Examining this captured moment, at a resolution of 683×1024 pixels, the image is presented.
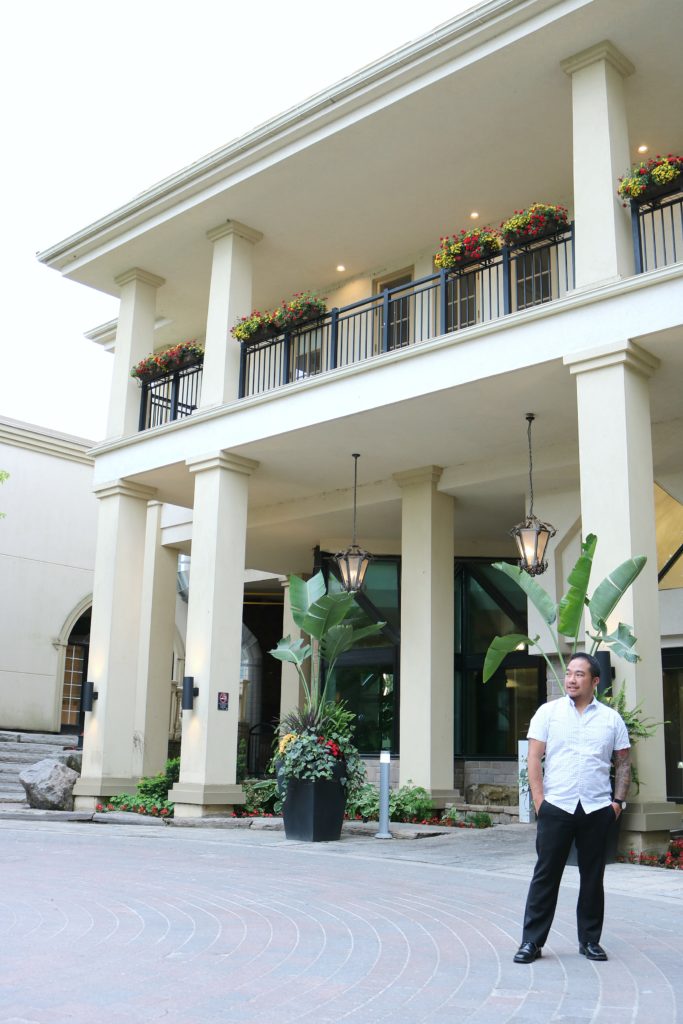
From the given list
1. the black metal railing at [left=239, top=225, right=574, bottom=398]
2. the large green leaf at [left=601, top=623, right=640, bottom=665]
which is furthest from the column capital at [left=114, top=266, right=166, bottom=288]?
the large green leaf at [left=601, top=623, right=640, bottom=665]

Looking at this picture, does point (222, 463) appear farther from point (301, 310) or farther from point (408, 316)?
point (408, 316)

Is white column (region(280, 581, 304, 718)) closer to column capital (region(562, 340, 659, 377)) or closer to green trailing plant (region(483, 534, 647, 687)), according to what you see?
column capital (region(562, 340, 659, 377))

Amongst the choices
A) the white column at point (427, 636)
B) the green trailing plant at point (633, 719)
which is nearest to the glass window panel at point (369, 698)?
the white column at point (427, 636)

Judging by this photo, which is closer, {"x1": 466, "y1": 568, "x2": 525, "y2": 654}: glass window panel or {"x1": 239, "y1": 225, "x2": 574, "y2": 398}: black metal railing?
{"x1": 239, "y1": 225, "x2": 574, "y2": 398}: black metal railing

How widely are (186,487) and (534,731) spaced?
12.5m

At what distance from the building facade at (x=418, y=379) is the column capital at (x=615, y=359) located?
Result: 2 cm

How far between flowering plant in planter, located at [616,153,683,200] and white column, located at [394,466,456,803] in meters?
5.61

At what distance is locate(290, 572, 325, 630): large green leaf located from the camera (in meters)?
13.4

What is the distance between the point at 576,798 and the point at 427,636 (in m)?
10.1

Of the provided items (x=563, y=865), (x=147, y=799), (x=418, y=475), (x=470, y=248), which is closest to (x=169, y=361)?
(x=418, y=475)

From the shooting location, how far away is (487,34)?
1169cm

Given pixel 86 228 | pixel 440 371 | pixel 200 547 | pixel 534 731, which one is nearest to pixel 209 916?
pixel 534 731

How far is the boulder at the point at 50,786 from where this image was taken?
51.3ft

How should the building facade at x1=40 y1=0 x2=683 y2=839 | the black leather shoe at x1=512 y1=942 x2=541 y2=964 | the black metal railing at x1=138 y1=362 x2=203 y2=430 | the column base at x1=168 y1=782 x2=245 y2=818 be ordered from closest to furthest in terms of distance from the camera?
1. the black leather shoe at x1=512 y1=942 x2=541 y2=964
2. the building facade at x1=40 y1=0 x2=683 y2=839
3. the column base at x1=168 y1=782 x2=245 y2=818
4. the black metal railing at x1=138 y1=362 x2=203 y2=430
